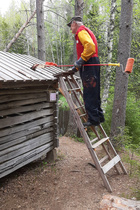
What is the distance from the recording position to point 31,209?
346 centimetres

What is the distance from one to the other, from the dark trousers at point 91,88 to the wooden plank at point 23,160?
1.95 m

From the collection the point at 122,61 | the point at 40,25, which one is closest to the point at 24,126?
the point at 122,61

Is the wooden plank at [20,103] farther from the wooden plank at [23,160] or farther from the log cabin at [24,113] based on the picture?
the wooden plank at [23,160]

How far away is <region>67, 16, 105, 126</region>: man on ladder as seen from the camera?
11.3 ft

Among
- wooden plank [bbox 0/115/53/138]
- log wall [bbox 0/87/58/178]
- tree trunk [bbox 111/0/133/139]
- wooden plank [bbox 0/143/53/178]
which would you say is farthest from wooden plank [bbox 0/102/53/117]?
tree trunk [bbox 111/0/133/139]

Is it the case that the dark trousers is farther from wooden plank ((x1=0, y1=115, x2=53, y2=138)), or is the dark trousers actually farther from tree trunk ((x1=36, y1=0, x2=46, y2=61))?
tree trunk ((x1=36, y1=0, x2=46, y2=61))

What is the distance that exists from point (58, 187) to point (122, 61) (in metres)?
3.96

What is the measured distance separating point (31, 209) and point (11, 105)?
7.32ft

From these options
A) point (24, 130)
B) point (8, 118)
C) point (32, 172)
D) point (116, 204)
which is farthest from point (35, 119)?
point (116, 204)

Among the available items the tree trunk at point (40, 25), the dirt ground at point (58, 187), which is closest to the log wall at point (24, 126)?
the dirt ground at point (58, 187)

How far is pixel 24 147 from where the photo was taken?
14.3ft

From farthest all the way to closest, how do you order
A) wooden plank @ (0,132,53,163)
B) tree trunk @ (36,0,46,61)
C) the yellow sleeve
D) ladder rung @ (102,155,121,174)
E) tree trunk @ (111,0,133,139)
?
tree trunk @ (36,0,46,61)
tree trunk @ (111,0,133,139)
wooden plank @ (0,132,53,163)
ladder rung @ (102,155,121,174)
the yellow sleeve

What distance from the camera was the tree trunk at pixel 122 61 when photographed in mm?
5031

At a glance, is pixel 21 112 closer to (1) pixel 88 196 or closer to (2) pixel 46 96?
(2) pixel 46 96
